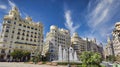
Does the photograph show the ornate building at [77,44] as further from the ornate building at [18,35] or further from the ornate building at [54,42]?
the ornate building at [18,35]

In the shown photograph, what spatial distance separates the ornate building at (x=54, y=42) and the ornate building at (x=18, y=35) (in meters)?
8.38

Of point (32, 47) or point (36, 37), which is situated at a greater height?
point (36, 37)

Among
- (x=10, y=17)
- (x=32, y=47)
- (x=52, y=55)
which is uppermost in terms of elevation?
(x=10, y=17)

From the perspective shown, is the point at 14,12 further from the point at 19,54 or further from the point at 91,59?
the point at 91,59

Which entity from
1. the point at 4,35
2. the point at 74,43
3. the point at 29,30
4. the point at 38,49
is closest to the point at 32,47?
the point at 38,49

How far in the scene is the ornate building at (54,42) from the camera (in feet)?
247

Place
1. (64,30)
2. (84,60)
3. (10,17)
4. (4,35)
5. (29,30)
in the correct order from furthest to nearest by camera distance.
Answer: (64,30) < (29,30) < (10,17) < (4,35) < (84,60)

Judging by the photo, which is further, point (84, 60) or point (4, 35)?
point (4, 35)

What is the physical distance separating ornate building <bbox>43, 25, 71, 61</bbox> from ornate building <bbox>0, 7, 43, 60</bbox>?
27.5ft

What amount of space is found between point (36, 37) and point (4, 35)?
669 inches

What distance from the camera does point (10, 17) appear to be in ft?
213

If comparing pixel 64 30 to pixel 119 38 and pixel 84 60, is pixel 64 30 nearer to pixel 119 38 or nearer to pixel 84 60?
pixel 119 38

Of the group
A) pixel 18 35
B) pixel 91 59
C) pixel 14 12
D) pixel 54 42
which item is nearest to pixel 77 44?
pixel 54 42

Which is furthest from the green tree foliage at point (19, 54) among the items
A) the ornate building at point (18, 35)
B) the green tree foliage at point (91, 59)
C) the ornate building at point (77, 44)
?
the ornate building at point (77, 44)
